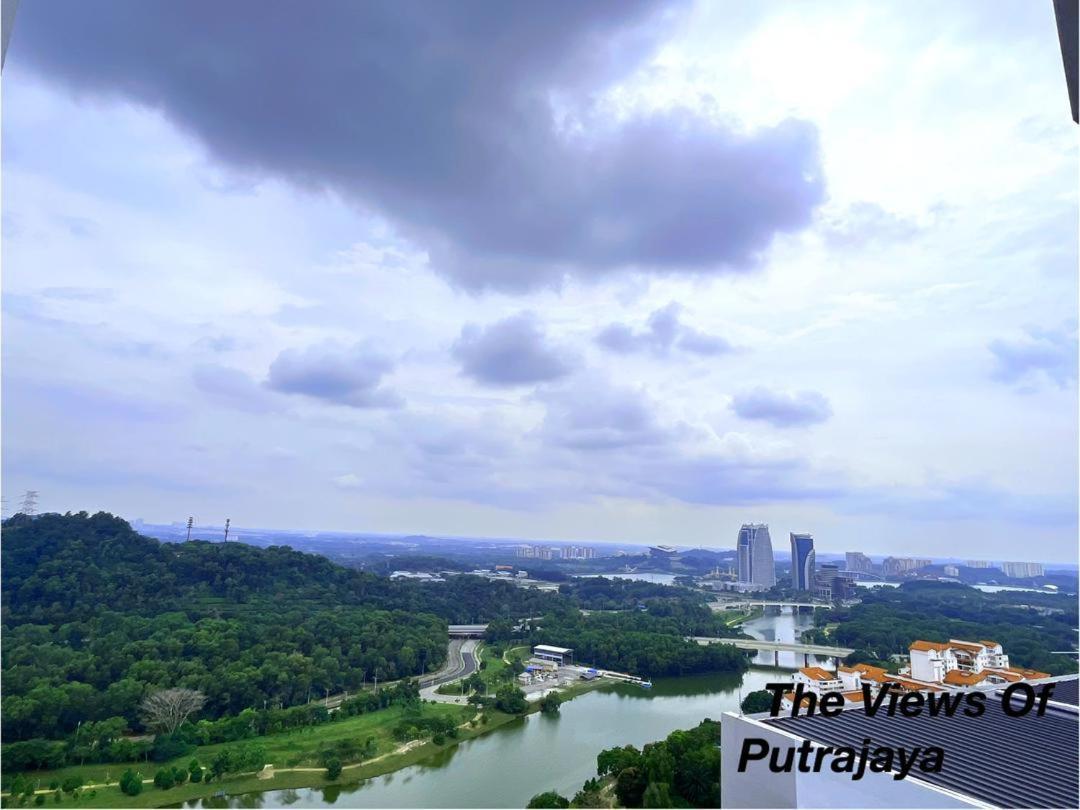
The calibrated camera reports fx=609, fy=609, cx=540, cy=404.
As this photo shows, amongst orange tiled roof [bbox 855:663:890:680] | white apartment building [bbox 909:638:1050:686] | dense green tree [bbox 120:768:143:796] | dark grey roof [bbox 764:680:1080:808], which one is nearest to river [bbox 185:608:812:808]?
dense green tree [bbox 120:768:143:796]

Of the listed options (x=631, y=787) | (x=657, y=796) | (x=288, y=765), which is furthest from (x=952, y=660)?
(x=288, y=765)

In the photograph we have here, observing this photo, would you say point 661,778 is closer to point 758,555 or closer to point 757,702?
point 757,702

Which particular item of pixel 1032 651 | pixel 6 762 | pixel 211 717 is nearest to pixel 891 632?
pixel 1032 651

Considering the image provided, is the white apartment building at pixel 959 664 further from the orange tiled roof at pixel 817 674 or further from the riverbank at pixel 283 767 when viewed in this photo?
the riverbank at pixel 283 767

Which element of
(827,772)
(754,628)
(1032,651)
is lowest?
(754,628)

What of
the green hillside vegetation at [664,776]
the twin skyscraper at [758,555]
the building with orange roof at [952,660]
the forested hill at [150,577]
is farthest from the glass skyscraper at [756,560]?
the green hillside vegetation at [664,776]

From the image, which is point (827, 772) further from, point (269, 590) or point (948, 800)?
point (269, 590)

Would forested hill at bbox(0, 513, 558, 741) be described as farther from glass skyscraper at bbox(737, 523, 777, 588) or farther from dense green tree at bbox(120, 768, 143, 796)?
glass skyscraper at bbox(737, 523, 777, 588)
